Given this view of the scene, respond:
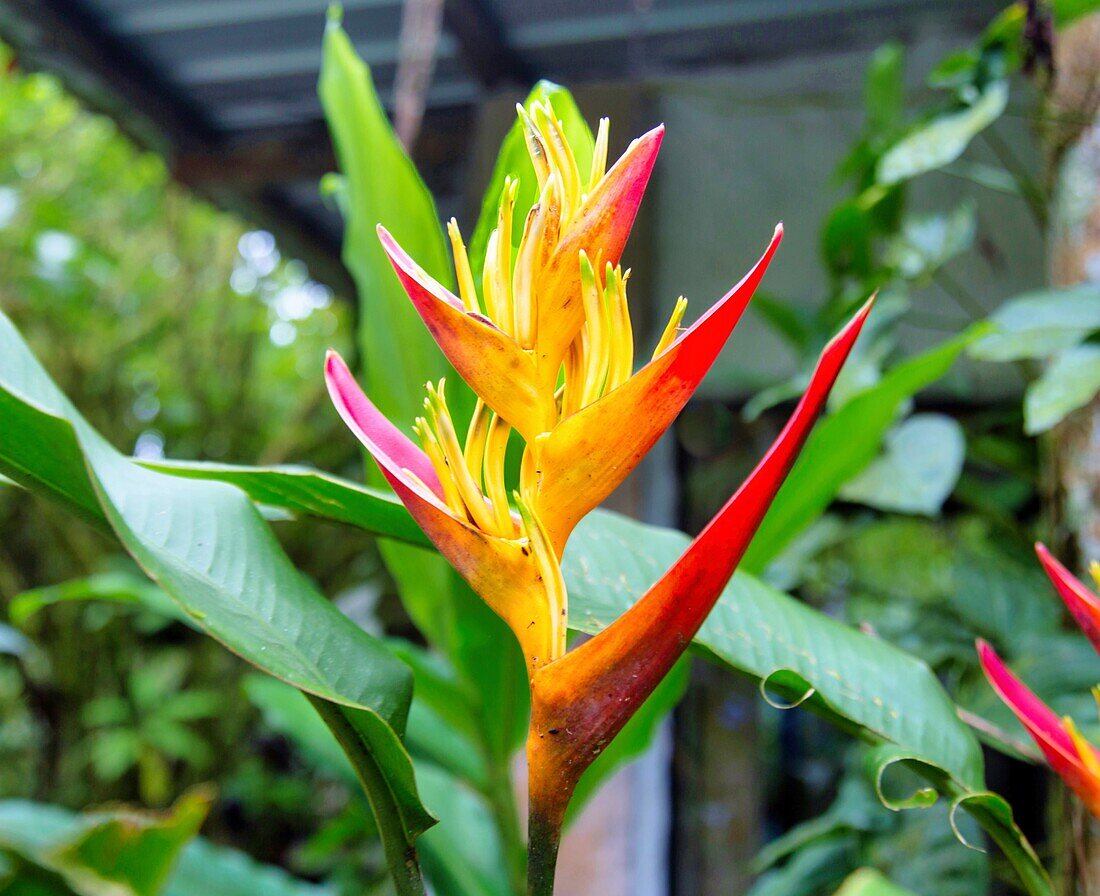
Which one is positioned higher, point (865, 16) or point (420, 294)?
point (865, 16)

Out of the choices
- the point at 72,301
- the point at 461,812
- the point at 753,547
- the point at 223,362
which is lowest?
the point at 461,812

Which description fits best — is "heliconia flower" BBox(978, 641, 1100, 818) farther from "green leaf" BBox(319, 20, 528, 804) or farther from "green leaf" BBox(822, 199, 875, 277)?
"green leaf" BBox(822, 199, 875, 277)

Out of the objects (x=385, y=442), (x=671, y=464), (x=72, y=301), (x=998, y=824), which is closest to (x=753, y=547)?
(x=998, y=824)

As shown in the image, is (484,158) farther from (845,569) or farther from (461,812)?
(845,569)

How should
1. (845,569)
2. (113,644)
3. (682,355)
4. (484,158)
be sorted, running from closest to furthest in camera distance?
1. (682,355)
2. (484,158)
3. (113,644)
4. (845,569)

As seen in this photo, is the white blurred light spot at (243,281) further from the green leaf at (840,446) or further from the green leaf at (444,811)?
the green leaf at (840,446)

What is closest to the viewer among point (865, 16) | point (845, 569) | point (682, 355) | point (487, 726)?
point (682, 355)

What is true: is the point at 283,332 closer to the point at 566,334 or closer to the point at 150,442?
the point at 150,442
